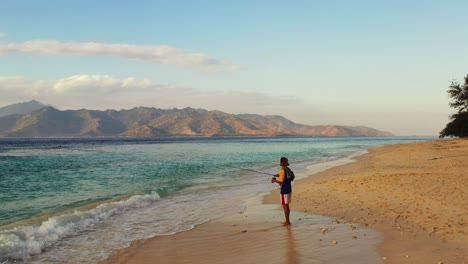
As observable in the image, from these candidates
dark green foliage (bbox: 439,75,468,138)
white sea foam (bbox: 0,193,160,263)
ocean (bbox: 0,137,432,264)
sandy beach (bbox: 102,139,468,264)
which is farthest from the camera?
dark green foliage (bbox: 439,75,468,138)

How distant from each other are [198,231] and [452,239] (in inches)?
269

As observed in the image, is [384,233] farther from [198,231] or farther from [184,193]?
[184,193]

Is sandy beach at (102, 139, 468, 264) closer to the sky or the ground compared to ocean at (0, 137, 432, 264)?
closer to the sky

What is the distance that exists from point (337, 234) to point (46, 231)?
28.5 ft

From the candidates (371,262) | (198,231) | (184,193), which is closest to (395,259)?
(371,262)

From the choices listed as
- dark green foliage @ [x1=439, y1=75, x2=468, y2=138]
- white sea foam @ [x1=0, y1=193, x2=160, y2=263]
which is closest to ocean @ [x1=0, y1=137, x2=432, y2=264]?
white sea foam @ [x1=0, y1=193, x2=160, y2=263]

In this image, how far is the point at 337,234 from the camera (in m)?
9.80

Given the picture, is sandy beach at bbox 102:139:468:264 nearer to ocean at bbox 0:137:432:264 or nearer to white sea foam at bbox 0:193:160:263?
ocean at bbox 0:137:432:264

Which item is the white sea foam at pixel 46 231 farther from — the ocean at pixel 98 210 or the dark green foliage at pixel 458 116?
the dark green foliage at pixel 458 116

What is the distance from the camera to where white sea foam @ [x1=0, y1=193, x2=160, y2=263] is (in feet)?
31.1

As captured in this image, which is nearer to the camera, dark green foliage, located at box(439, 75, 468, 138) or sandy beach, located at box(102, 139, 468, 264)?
sandy beach, located at box(102, 139, 468, 264)

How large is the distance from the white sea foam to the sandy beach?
2520 mm

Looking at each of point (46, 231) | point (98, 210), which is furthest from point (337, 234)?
point (98, 210)

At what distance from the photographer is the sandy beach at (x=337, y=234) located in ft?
26.1
